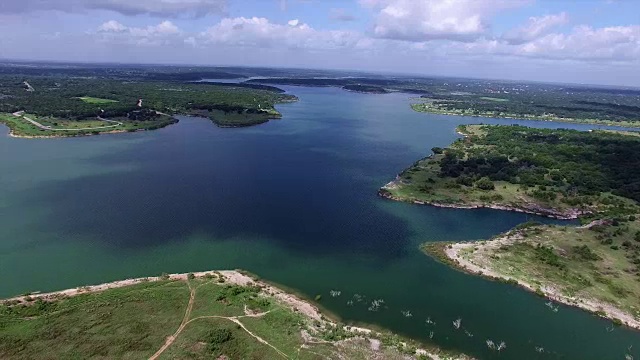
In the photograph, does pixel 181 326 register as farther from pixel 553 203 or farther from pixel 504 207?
pixel 553 203

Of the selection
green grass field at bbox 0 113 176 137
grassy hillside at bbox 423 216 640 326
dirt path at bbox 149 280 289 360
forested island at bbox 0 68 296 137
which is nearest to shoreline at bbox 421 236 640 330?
grassy hillside at bbox 423 216 640 326

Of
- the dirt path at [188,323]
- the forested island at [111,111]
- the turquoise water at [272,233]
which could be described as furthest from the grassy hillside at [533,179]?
the forested island at [111,111]

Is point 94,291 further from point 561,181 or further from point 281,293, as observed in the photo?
point 561,181

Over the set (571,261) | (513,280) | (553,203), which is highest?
(553,203)

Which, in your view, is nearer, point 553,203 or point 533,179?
point 553,203

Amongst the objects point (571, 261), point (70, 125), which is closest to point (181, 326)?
point (571, 261)

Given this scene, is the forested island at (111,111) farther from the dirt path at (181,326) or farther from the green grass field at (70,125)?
the dirt path at (181,326)

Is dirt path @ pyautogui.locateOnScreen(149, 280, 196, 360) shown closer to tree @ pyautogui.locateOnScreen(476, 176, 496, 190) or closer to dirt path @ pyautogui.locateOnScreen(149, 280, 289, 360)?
dirt path @ pyautogui.locateOnScreen(149, 280, 289, 360)
